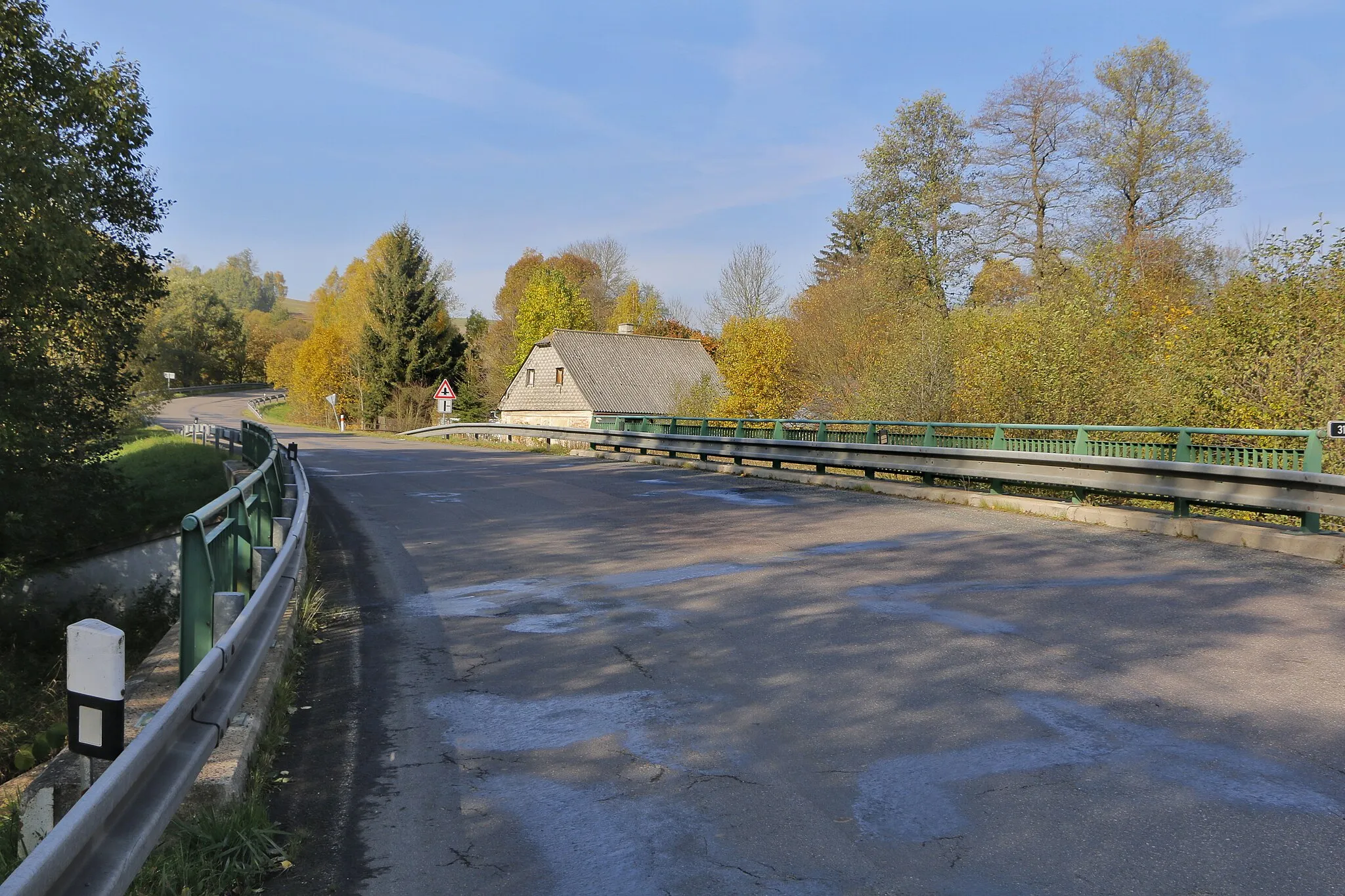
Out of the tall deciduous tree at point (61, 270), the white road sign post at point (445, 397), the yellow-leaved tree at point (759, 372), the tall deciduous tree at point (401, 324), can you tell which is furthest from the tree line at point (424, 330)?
the tall deciduous tree at point (61, 270)

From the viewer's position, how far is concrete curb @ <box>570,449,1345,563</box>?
9453mm

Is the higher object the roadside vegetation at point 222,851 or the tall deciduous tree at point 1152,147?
the tall deciduous tree at point 1152,147

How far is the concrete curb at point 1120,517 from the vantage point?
372 inches

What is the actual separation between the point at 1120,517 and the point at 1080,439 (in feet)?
5.48

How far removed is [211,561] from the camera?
4.93 metres

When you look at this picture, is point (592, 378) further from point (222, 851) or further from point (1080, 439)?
point (222, 851)

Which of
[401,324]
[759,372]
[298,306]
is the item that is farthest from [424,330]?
[298,306]

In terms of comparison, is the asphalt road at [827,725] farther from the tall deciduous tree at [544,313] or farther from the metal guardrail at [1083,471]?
the tall deciduous tree at [544,313]

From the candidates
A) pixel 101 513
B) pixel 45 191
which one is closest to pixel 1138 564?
pixel 45 191

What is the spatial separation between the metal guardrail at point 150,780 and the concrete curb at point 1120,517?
917cm

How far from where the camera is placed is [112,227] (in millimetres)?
19984

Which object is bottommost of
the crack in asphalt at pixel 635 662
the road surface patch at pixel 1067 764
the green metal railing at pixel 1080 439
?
Answer: the crack in asphalt at pixel 635 662

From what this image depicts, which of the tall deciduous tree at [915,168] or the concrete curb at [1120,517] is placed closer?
the concrete curb at [1120,517]

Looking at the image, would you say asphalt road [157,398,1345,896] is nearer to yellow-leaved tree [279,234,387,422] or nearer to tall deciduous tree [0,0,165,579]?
tall deciduous tree [0,0,165,579]
